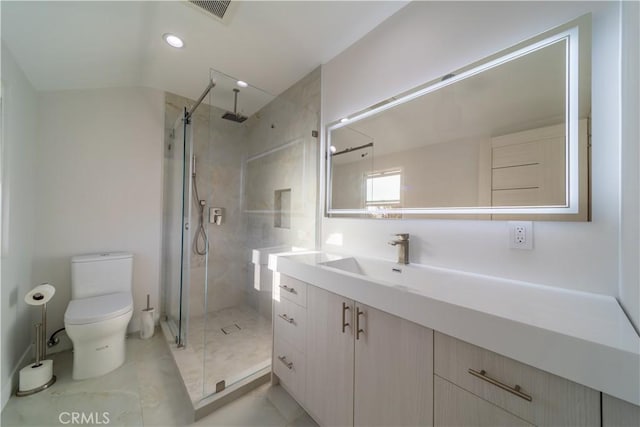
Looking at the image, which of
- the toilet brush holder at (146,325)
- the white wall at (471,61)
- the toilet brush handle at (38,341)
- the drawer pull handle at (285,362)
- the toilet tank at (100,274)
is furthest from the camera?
the toilet brush holder at (146,325)

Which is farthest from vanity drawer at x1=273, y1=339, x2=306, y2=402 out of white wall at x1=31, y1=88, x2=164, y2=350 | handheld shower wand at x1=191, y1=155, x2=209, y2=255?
white wall at x1=31, y1=88, x2=164, y2=350

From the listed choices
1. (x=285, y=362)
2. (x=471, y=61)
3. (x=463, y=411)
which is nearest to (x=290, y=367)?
(x=285, y=362)

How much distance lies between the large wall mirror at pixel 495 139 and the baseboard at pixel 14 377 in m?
2.55

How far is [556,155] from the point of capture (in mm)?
925

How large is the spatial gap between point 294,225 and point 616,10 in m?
2.04

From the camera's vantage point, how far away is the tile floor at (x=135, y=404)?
133 cm

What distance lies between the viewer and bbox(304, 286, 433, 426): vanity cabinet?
2.77 feet

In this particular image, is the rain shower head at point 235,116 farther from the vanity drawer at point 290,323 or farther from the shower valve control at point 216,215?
the vanity drawer at point 290,323

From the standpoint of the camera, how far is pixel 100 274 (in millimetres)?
2027

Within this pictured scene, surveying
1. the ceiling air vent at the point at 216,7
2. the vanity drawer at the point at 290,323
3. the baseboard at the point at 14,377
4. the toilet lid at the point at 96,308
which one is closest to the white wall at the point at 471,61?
the vanity drawer at the point at 290,323

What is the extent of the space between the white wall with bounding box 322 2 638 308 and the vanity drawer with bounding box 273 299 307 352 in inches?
23.2

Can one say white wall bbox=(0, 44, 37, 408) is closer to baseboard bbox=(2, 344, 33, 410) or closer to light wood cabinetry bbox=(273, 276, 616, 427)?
baseboard bbox=(2, 344, 33, 410)

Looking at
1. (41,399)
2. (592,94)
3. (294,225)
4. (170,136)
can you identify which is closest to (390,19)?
(592,94)

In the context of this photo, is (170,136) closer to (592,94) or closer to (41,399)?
(41,399)
